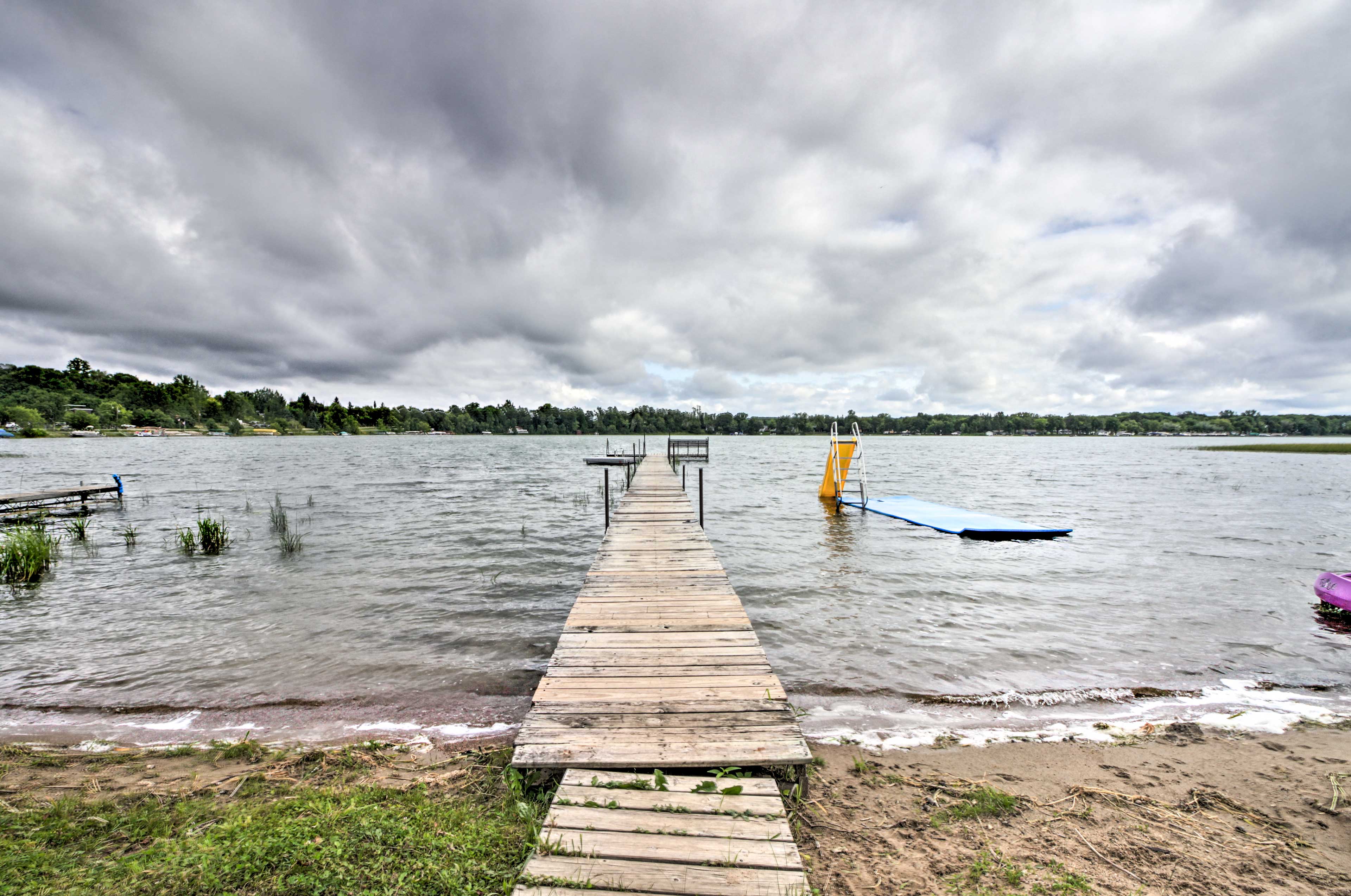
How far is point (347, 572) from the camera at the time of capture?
463 inches

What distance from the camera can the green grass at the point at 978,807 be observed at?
3.73m

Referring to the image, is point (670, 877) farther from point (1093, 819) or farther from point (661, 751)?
point (1093, 819)

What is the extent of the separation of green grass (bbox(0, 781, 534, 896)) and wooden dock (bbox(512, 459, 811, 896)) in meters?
0.45

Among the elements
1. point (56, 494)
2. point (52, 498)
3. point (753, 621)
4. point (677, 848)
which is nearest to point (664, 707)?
point (677, 848)

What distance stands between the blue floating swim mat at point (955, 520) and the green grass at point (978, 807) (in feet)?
43.9

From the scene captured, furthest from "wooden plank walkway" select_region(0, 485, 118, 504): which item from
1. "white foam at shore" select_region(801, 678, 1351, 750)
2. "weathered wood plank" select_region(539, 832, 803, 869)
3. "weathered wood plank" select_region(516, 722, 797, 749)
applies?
"white foam at shore" select_region(801, 678, 1351, 750)

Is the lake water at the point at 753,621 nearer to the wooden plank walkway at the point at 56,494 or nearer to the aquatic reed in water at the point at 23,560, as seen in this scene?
the aquatic reed in water at the point at 23,560

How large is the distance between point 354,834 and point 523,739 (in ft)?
3.35

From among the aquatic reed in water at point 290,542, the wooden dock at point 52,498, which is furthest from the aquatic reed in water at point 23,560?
the wooden dock at point 52,498

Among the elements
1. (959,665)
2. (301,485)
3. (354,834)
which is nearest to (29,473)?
(301,485)

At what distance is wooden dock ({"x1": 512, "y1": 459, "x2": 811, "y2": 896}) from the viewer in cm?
249

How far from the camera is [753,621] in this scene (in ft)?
28.4

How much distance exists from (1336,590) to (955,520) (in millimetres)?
9142

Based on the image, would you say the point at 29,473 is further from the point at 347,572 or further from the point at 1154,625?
the point at 1154,625
